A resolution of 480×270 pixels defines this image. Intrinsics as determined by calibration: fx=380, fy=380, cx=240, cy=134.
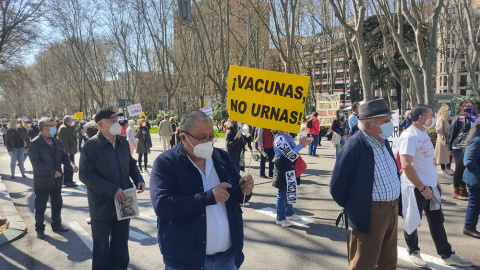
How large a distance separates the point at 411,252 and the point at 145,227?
3881 mm

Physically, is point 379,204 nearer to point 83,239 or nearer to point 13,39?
point 83,239

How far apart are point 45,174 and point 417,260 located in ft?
16.9

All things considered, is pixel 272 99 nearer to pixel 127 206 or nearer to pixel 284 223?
pixel 284 223

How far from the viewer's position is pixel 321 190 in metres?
8.57

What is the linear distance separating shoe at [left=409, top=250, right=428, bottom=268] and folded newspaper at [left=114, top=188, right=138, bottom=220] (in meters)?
3.20

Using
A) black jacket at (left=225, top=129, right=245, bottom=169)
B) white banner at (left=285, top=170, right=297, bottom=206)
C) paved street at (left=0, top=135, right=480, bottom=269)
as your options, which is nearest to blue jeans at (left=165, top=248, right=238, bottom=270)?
paved street at (left=0, top=135, right=480, bottom=269)

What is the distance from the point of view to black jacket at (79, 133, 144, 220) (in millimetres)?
3785

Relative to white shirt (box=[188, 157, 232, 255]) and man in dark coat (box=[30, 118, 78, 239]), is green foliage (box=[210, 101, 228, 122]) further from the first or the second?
white shirt (box=[188, 157, 232, 255])

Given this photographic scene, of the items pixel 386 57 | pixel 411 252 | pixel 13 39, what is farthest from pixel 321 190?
pixel 13 39

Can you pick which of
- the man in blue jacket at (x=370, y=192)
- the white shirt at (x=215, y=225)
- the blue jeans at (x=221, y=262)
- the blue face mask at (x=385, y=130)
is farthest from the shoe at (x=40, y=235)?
the blue face mask at (x=385, y=130)

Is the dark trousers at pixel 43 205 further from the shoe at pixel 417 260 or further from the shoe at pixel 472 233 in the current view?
the shoe at pixel 472 233

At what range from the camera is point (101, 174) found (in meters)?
3.90

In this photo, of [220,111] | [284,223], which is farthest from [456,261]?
[220,111]

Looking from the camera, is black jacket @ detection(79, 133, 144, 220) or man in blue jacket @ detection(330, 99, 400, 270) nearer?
man in blue jacket @ detection(330, 99, 400, 270)
